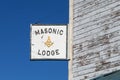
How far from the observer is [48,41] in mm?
17656

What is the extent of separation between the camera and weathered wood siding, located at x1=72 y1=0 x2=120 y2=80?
53.3 ft

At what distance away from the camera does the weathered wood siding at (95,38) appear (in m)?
16.2

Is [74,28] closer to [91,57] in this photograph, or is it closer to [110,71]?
[91,57]

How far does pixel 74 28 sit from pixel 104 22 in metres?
1.60

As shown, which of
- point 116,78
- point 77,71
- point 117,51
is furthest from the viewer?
point 77,71

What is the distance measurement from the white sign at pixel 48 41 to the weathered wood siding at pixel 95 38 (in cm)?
48

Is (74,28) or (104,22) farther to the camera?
(74,28)

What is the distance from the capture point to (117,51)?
52.3ft

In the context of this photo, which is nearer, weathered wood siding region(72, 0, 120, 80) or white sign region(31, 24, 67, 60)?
weathered wood siding region(72, 0, 120, 80)

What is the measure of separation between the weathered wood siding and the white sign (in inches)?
18.8

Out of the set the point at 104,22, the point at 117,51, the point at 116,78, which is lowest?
the point at 116,78

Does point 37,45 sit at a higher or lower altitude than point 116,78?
higher

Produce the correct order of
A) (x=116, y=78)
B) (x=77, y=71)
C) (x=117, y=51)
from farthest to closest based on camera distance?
(x=77, y=71), (x=117, y=51), (x=116, y=78)

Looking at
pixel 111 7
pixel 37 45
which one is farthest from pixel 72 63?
pixel 111 7
